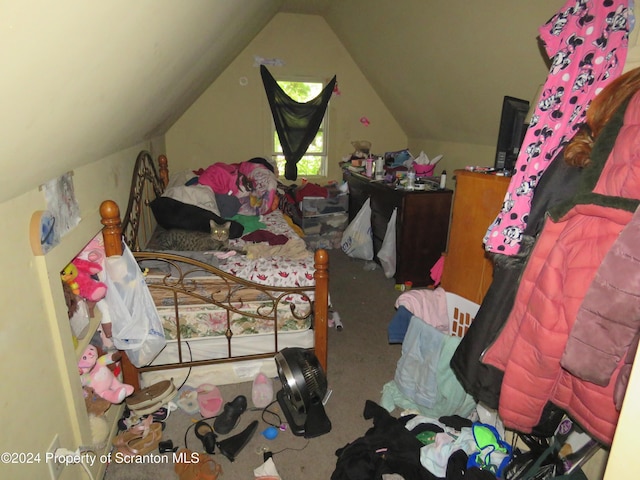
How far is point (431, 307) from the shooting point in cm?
214

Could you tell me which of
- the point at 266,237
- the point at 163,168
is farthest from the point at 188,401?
the point at 163,168

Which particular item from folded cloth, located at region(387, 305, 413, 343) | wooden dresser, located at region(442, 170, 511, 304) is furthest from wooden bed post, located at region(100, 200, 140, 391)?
wooden dresser, located at region(442, 170, 511, 304)

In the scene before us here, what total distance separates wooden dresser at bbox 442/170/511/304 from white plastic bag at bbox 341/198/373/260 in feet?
5.97

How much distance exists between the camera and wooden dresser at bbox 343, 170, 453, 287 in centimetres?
340

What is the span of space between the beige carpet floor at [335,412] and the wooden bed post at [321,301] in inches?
11.0

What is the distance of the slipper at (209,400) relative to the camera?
6.52 ft

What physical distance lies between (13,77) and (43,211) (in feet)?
2.17

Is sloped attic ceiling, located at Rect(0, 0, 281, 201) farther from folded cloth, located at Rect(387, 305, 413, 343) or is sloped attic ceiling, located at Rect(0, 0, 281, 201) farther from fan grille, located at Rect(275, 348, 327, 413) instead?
folded cloth, located at Rect(387, 305, 413, 343)

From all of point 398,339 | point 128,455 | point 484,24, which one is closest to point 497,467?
point 398,339

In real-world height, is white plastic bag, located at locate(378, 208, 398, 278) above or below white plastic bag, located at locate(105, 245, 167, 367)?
below

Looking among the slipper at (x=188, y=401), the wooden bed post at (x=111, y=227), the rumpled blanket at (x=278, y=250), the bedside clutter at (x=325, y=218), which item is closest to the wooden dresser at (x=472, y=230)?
the rumpled blanket at (x=278, y=250)

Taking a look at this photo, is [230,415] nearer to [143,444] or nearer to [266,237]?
[143,444]

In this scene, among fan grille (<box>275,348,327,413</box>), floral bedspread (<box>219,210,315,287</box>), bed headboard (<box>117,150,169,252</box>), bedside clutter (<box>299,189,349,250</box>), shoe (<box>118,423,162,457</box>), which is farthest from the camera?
bedside clutter (<box>299,189,349,250</box>)

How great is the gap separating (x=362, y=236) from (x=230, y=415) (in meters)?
2.44
